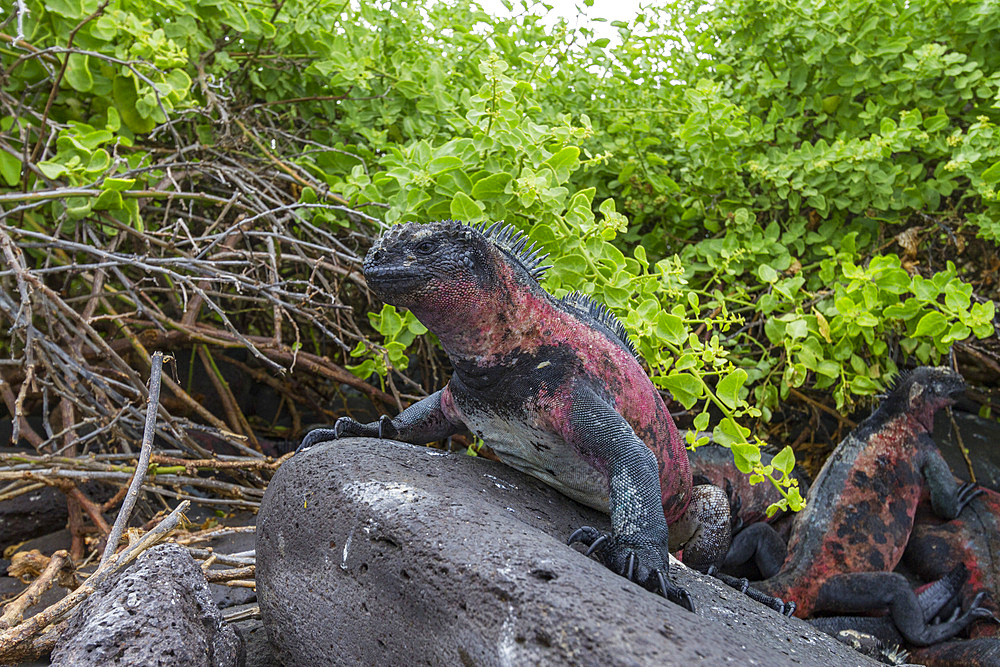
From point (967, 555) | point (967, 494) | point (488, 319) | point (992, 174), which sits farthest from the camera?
point (967, 494)

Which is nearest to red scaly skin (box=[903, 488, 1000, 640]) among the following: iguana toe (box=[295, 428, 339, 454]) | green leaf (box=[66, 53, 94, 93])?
iguana toe (box=[295, 428, 339, 454])

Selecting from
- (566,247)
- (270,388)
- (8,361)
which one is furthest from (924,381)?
(8,361)

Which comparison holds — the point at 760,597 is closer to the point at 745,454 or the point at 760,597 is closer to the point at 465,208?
the point at 745,454

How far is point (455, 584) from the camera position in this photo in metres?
1.67

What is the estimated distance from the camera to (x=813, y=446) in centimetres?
444

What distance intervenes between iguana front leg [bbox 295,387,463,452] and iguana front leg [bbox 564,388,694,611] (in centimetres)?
61

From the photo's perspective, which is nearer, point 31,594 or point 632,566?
point 632,566

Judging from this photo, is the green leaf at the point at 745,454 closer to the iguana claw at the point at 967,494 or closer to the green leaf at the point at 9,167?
the iguana claw at the point at 967,494

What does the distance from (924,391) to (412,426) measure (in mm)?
2785

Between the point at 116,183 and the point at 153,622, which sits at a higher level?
the point at 116,183

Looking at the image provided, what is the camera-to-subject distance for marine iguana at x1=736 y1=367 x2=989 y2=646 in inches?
127

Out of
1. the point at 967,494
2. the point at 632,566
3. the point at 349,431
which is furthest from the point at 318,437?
the point at 967,494

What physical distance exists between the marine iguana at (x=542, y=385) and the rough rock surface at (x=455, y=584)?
0.56 feet

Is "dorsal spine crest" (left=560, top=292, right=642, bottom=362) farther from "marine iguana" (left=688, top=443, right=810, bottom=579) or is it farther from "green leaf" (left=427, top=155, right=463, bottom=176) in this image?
"marine iguana" (left=688, top=443, right=810, bottom=579)
